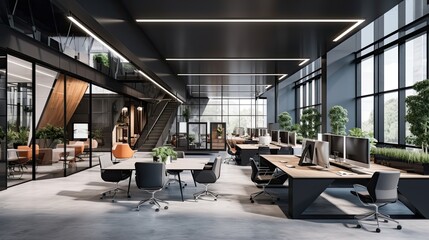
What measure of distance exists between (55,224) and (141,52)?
3.81m

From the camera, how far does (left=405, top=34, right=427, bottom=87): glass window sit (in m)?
10.4

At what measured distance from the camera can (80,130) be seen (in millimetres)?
14195

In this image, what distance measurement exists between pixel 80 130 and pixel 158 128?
278 inches

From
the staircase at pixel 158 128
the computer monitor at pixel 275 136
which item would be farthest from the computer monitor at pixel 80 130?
the computer monitor at pixel 275 136

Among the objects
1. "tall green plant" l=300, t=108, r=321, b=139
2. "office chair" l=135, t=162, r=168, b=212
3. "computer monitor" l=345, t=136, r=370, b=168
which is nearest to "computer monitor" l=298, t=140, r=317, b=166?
"computer monitor" l=345, t=136, r=370, b=168

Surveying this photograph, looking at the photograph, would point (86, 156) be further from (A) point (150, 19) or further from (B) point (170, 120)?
(A) point (150, 19)

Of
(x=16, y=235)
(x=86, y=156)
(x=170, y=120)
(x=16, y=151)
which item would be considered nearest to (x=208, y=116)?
(x=170, y=120)

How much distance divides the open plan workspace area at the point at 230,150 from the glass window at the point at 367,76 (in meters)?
0.09

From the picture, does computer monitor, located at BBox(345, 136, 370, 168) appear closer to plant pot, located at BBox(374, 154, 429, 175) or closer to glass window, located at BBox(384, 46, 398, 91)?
plant pot, located at BBox(374, 154, 429, 175)

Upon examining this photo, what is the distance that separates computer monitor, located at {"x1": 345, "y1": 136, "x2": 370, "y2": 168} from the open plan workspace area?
2 centimetres

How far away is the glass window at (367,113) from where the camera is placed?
13.8 m

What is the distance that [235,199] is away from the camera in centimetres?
713

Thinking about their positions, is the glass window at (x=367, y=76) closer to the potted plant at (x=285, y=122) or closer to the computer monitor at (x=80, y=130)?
the potted plant at (x=285, y=122)

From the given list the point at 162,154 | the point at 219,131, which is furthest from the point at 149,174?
the point at 219,131
